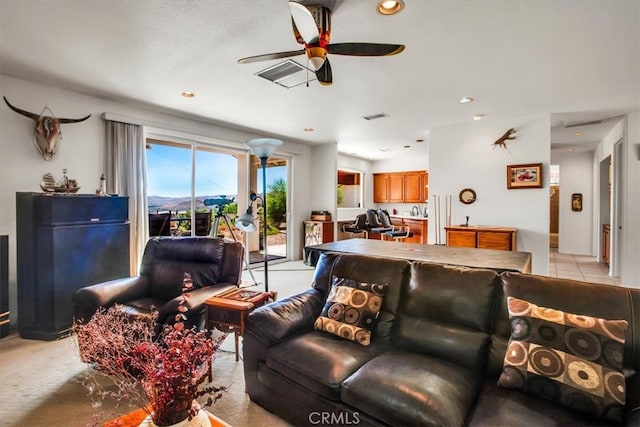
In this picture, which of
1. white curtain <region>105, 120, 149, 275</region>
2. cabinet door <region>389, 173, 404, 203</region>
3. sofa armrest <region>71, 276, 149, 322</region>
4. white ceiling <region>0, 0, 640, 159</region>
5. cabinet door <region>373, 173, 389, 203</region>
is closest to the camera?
white ceiling <region>0, 0, 640, 159</region>

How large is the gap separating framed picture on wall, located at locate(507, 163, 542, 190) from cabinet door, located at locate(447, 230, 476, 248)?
3.43 ft

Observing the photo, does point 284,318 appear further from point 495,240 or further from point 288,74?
point 495,240

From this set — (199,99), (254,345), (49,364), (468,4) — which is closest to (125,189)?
(199,99)

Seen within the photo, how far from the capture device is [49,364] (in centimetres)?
249

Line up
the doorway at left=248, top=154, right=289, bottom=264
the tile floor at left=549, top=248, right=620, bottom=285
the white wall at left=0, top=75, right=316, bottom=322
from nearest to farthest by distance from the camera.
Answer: the white wall at left=0, top=75, right=316, bottom=322 < the tile floor at left=549, top=248, right=620, bottom=285 < the doorway at left=248, top=154, right=289, bottom=264

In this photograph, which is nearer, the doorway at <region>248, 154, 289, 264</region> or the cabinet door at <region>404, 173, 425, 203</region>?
the doorway at <region>248, 154, 289, 264</region>

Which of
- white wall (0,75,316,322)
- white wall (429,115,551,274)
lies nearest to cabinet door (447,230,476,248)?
white wall (429,115,551,274)

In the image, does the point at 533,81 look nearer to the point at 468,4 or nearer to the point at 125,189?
the point at 468,4

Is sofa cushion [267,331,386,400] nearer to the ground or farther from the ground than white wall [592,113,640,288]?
Answer: nearer to the ground

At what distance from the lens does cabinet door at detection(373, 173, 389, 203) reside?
9.47 m

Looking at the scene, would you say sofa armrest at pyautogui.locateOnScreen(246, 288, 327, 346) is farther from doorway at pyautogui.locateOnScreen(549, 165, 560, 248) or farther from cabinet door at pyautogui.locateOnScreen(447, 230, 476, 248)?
doorway at pyautogui.locateOnScreen(549, 165, 560, 248)

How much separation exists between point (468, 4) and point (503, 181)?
351 cm

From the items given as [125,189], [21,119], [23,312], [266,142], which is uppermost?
[21,119]

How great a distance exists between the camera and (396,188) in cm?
922
